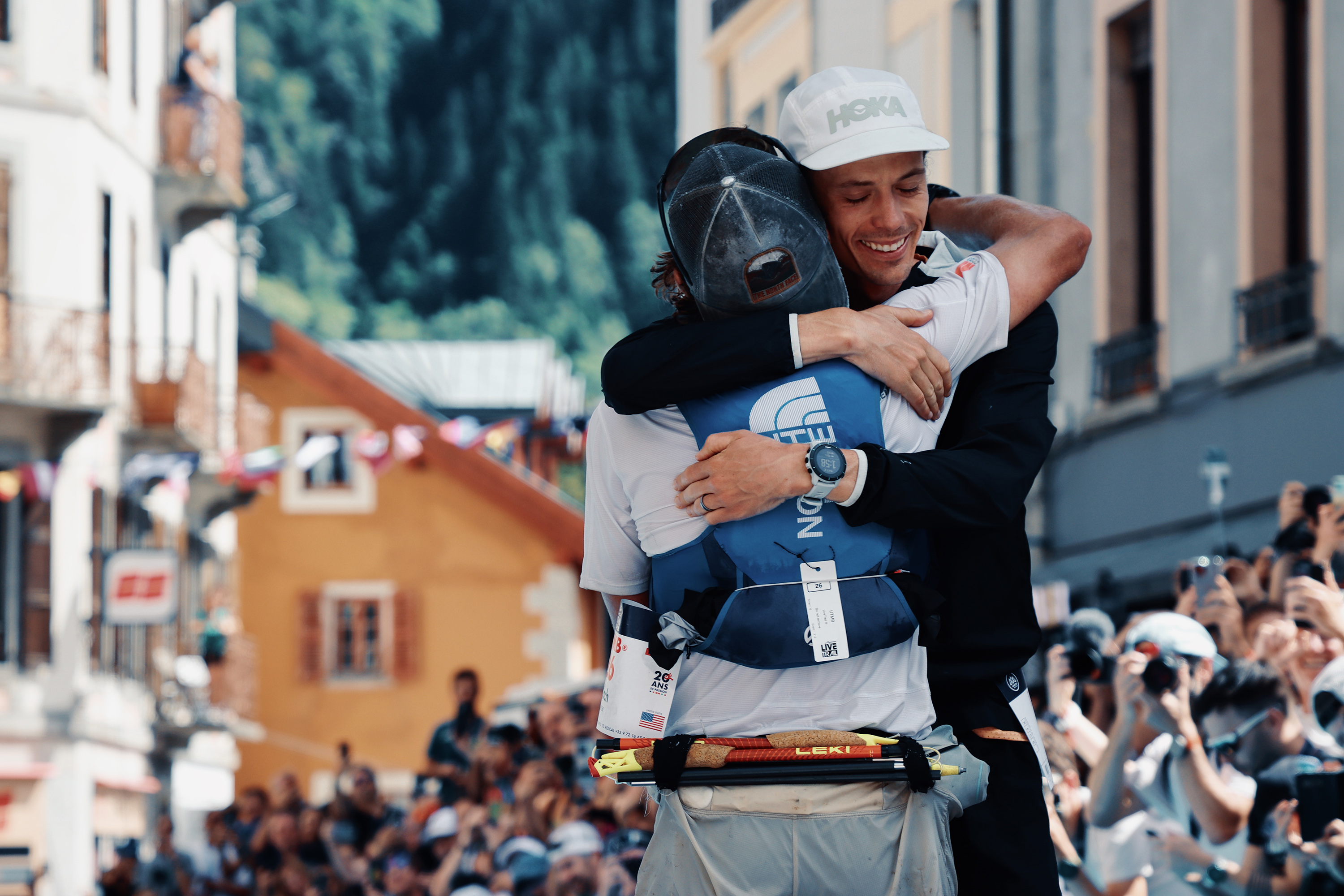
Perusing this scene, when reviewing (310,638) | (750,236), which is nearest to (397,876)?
(750,236)

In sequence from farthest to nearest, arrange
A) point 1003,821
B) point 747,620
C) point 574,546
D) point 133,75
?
1. point 574,546
2. point 133,75
3. point 1003,821
4. point 747,620

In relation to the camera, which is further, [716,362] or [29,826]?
[29,826]

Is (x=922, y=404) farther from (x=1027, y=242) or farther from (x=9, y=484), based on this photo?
(x=9, y=484)

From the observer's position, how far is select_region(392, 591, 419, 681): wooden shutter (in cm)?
3162

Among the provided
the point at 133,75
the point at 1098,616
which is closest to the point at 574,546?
the point at 133,75

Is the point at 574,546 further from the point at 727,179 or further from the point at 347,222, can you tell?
the point at 727,179

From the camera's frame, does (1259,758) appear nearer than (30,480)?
Yes

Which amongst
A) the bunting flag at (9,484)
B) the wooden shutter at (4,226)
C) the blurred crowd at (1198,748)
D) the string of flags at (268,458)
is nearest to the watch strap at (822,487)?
the blurred crowd at (1198,748)

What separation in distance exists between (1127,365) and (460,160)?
40.6 meters

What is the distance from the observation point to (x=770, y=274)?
312 cm

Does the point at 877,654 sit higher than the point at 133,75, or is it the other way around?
the point at 133,75

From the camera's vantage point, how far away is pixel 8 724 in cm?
2117

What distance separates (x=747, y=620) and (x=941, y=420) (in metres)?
0.53

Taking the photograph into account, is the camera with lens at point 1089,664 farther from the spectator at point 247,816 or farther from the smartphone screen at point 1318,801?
the spectator at point 247,816
